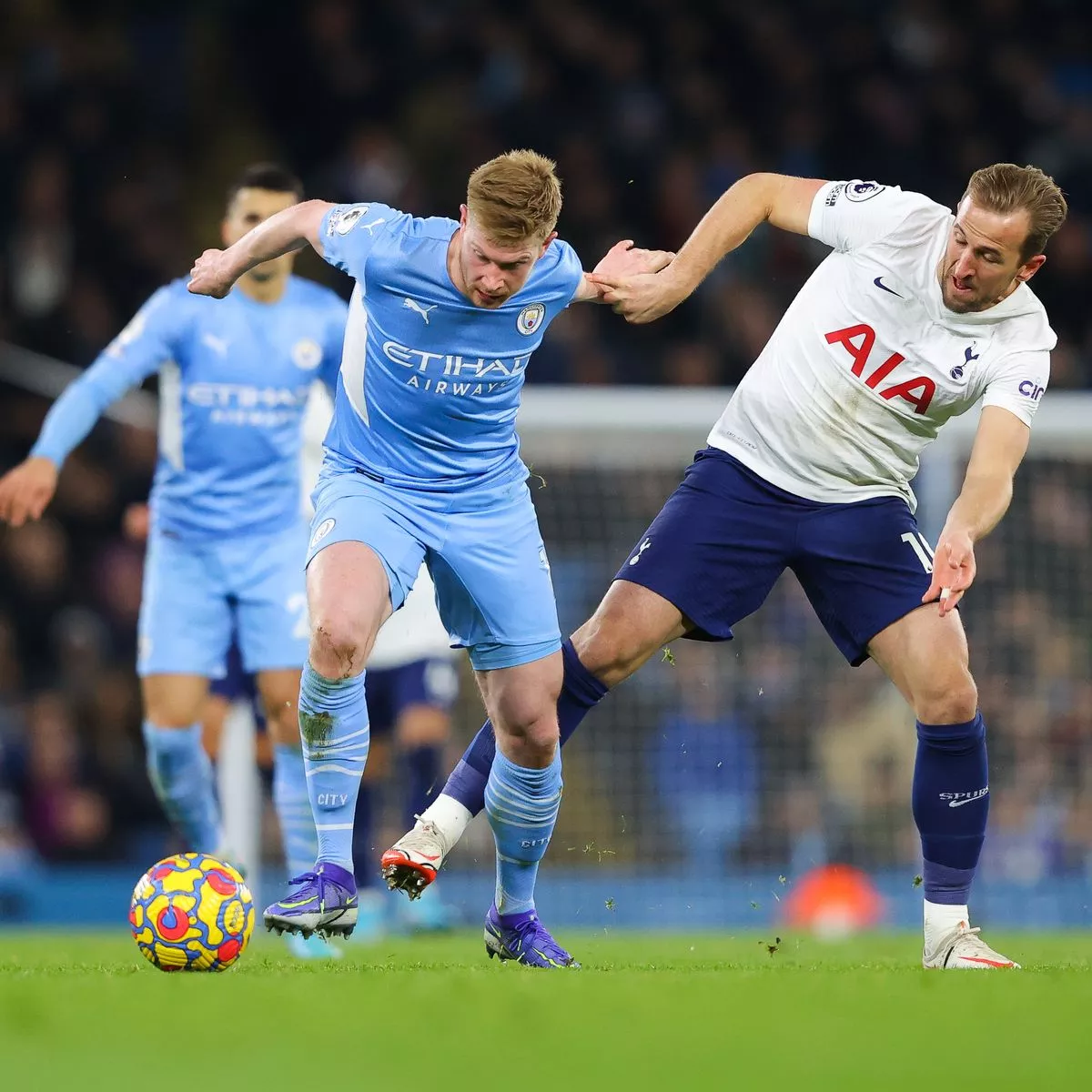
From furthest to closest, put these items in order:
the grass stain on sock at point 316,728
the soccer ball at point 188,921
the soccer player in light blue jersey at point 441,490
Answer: the grass stain on sock at point 316,728 < the soccer player in light blue jersey at point 441,490 < the soccer ball at point 188,921

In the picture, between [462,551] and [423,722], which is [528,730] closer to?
[462,551]

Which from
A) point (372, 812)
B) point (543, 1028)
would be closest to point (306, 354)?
point (372, 812)

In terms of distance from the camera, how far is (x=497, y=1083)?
304 cm

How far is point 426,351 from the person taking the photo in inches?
206

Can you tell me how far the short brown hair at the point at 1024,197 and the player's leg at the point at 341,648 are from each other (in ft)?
5.85

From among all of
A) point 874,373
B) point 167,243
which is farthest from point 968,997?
point 167,243

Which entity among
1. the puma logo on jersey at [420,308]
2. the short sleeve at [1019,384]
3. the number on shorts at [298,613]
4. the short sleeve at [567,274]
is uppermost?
the short sleeve at [567,274]

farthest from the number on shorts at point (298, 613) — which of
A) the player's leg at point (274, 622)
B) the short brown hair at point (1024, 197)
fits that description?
the short brown hair at point (1024, 197)

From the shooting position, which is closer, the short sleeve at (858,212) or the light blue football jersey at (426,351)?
the light blue football jersey at (426,351)

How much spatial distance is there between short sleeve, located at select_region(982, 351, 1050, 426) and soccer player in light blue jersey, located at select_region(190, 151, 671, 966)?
1010 mm

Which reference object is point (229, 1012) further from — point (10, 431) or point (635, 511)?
point (10, 431)

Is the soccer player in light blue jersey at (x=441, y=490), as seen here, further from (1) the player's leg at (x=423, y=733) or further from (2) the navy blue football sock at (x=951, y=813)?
(1) the player's leg at (x=423, y=733)

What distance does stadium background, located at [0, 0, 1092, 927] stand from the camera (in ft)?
34.1

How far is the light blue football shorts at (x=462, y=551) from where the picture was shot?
5.25m
